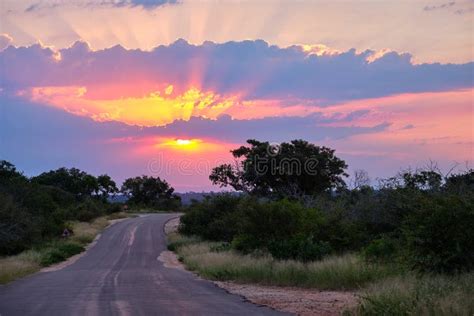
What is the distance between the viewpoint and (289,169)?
54250mm

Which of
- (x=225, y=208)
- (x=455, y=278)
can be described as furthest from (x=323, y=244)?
(x=225, y=208)

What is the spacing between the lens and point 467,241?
16.1 m

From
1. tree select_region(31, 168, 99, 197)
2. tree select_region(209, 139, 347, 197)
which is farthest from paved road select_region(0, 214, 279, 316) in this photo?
tree select_region(31, 168, 99, 197)

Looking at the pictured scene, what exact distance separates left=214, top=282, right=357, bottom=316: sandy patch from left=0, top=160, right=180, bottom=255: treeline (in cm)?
1962

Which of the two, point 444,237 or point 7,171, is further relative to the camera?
point 7,171

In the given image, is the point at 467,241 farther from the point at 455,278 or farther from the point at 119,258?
the point at 119,258

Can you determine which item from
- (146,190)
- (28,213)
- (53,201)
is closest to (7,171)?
(53,201)

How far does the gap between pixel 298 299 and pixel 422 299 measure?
6.07 meters

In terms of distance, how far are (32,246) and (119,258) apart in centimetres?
860

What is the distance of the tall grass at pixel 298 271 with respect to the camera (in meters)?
19.1

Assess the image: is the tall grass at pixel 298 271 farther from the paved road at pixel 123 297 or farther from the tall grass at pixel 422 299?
the tall grass at pixel 422 299

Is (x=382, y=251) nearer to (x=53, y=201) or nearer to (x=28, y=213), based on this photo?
(x=28, y=213)

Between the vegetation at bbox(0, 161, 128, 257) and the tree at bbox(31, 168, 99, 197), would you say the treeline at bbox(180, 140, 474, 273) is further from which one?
the tree at bbox(31, 168, 99, 197)

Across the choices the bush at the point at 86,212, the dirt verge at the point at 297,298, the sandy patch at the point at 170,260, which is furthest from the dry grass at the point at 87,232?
the dirt verge at the point at 297,298
